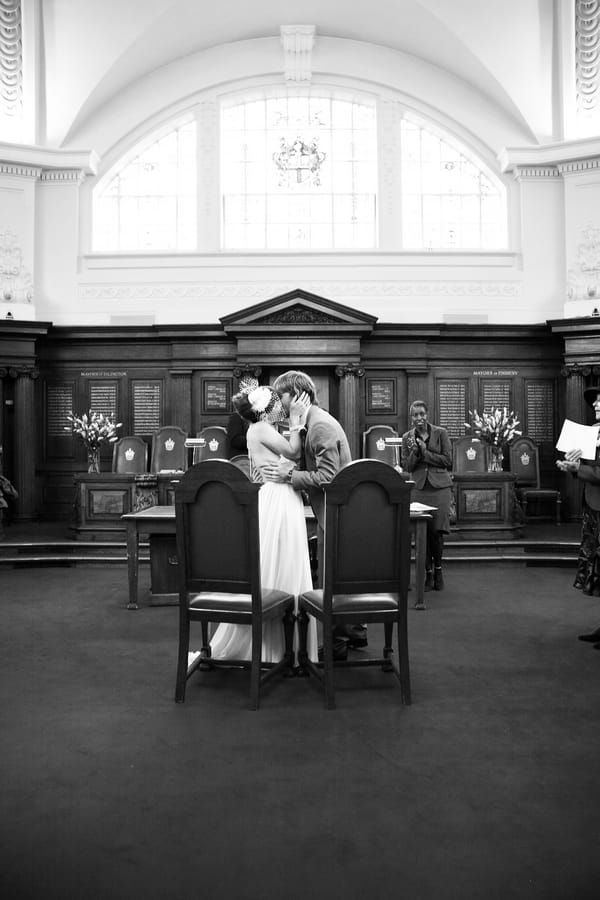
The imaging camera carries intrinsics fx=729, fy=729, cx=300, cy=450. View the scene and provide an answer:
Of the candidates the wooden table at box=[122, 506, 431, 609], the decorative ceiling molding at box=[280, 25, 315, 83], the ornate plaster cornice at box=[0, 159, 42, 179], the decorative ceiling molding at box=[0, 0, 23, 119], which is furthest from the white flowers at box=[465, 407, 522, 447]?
the decorative ceiling molding at box=[0, 0, 23, 119]

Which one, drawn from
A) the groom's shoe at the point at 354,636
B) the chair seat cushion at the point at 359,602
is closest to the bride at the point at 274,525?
the chair seat cushion at the point at 359,602

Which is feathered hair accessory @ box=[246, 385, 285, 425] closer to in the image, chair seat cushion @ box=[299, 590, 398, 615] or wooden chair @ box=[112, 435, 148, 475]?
chair seat cushion @ box=[299, 590, 398, 615]

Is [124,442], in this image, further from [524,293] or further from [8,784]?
[8,784]

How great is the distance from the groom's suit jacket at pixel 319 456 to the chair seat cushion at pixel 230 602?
0.58 m

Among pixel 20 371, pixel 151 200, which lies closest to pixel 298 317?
pixel 151 200

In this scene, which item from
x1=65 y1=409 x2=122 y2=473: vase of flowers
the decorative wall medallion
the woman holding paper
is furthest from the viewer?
the decorative wall medallion

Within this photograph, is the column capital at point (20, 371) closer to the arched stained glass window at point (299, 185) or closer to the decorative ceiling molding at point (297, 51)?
the arched stained glass window at point (299, 185)

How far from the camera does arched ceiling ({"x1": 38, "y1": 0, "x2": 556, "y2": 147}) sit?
1093cm

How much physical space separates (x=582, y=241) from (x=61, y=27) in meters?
8.56

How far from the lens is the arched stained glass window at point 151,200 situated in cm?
1192

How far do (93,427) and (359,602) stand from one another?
279 inches

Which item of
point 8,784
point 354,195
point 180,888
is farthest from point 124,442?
point 180,888

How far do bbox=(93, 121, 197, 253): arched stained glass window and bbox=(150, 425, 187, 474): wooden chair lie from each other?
321cm

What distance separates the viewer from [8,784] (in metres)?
2.66
